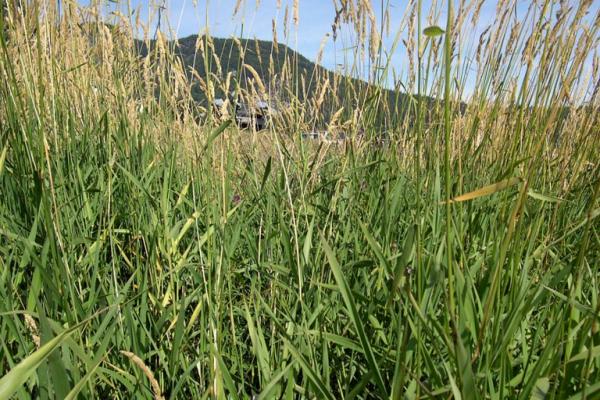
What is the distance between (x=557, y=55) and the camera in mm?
991

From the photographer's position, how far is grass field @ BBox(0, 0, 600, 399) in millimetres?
732

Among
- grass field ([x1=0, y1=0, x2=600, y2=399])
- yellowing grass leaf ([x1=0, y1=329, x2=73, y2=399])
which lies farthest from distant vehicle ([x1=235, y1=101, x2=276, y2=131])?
yellowing grass leaf ([x1=0, y1=329, x2=73, y2=399])

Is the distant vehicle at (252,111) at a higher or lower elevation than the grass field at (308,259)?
higher

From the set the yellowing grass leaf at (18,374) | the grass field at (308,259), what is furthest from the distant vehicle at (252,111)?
the yellowing grass leaf at (18,374)

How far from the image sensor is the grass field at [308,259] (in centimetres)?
73

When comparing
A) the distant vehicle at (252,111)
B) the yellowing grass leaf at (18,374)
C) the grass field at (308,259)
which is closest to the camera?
the yellowing grass leaf at (18,374)

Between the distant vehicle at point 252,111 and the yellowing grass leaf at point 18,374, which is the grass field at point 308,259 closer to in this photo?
the yellowing grass leaf at point 18,374

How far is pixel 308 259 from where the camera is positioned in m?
1.20

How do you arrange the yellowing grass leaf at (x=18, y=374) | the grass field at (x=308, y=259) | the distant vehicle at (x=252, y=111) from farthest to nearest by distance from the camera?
the distant vehicle at (x=252, y=111), the grass field at (x=308, y=259), the yellowing grass leaf at (x=18, y=374)

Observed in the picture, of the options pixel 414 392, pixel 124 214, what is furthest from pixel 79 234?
pixel 414 392

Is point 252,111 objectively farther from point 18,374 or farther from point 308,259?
point 18,374

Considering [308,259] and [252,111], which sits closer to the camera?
[308,259]

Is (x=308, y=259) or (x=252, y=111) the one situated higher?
(x=252, y=111)

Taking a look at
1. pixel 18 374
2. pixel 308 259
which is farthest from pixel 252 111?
pixel 18 374
